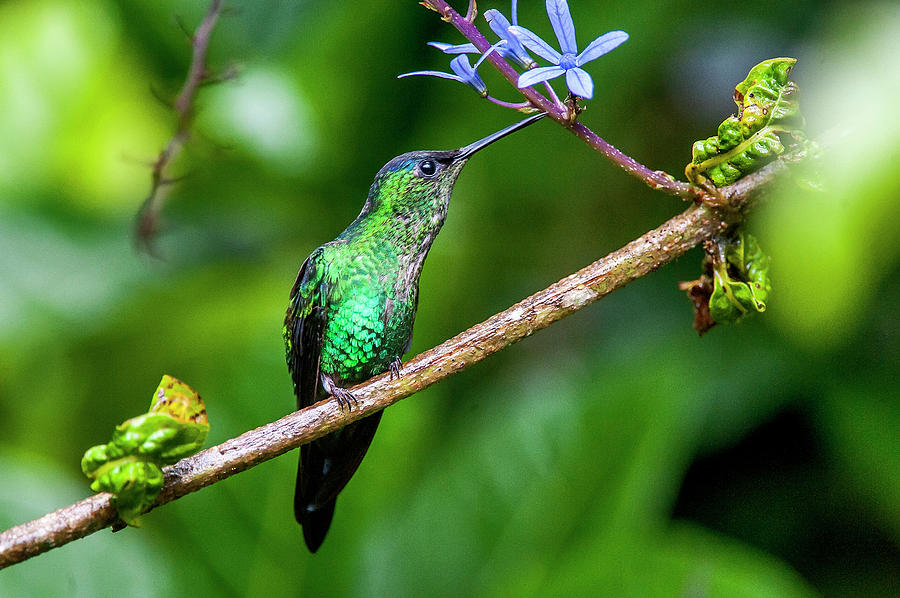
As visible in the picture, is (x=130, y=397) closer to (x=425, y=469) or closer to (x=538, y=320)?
(x=425, y=469)

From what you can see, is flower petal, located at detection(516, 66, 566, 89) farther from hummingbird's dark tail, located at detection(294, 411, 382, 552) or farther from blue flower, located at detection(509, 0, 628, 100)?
hummingbird's dark tail, located at detection(294, 411, 382, 552)

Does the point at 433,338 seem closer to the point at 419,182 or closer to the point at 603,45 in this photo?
the point at 419,182

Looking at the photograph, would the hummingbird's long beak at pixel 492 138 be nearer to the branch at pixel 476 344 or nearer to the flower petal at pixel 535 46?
the flower petal at pixel 535 46

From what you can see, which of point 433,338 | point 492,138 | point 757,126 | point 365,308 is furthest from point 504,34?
point 433,338

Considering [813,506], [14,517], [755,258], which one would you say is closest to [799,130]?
[755,258]

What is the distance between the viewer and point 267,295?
2.78m

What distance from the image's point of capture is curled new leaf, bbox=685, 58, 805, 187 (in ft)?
3.91

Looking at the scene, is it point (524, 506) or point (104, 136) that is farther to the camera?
point (104, 136)

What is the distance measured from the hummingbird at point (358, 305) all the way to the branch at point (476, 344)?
1.12 feet

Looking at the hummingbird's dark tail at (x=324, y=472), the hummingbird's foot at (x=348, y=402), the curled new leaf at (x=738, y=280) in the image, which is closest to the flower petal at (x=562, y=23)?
the curled new leaf at (x=738, y=280)

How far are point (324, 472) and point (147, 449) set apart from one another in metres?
0.63

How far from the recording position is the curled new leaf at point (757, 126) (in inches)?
46.9

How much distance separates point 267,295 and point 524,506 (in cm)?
100

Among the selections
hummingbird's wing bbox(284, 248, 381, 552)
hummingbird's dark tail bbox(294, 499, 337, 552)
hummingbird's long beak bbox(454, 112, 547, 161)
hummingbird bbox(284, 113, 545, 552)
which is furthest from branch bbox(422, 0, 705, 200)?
hummingbird's dark tail bbox(294, 499, 337, 552)
